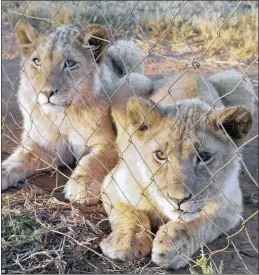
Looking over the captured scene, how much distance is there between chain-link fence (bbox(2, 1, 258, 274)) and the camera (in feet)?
9.20

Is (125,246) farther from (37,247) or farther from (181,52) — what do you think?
(181,52)

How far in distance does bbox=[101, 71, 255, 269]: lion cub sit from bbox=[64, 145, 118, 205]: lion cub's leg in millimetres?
270

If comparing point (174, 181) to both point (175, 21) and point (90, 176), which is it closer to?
point (90, 176)

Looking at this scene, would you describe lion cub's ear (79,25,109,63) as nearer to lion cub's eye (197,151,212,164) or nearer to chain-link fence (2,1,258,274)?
chain-link fence (2,1,258,274)

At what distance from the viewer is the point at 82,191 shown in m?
3.59

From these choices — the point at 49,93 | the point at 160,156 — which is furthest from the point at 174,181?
the point at 49,93

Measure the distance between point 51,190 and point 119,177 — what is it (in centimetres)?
67

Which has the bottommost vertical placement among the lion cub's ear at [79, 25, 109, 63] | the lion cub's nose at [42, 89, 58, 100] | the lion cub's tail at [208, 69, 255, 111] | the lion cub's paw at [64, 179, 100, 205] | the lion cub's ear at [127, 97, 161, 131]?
the lion cub's paw at [64, 179, 100, 205]

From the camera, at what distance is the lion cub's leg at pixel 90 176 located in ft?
11.7

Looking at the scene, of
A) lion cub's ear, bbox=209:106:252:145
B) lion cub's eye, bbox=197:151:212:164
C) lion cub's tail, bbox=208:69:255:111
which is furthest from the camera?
lion cub's tail, bbox=208:69:255:111

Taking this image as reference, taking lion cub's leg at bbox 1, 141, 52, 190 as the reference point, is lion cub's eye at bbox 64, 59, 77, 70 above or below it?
above

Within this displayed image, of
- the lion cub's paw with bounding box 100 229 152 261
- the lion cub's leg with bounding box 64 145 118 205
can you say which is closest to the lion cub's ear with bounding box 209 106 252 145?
the lion cub's paw with bounding box 100 229 152 261

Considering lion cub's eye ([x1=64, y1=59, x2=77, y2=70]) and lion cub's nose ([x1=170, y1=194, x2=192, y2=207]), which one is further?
lion cub's eye ([x1=64, y1=59, x2=77, y2=70])

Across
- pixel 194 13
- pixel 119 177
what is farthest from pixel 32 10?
pixel 119 177
